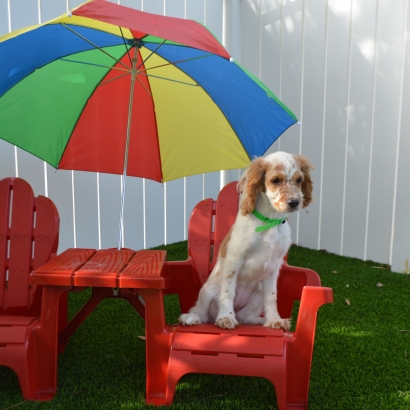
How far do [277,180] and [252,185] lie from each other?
14 centimetres

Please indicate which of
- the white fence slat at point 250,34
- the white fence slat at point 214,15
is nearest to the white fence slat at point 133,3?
the white fence slat at point 214,15

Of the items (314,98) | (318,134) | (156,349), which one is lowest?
(156,349)

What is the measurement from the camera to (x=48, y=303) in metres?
2.21

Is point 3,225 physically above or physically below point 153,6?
below

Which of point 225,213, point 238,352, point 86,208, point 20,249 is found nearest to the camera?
point 238,352

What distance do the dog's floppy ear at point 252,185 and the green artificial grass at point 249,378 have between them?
3.21 feet

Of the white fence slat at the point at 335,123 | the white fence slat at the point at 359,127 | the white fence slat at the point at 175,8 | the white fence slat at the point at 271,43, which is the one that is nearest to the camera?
the white fence slat at the point at 359,127

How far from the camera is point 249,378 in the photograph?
2.54m

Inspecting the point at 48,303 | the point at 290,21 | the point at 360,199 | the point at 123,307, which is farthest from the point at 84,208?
the point at 290,21

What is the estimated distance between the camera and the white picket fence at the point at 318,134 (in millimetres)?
4449

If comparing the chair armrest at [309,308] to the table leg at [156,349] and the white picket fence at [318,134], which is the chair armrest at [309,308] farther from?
the white picket fence at [318,134]

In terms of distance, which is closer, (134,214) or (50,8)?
(50,8)

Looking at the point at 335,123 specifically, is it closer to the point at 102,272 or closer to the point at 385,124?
the point at 385,124

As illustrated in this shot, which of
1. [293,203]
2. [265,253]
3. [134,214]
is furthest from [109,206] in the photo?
[293,203]
